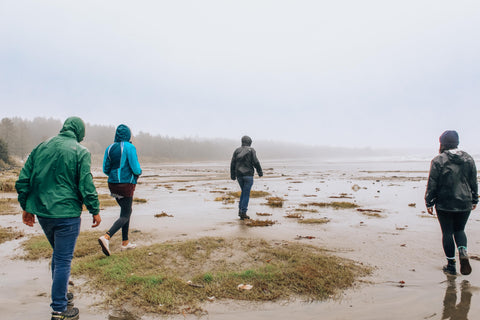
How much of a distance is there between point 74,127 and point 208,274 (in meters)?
2.89

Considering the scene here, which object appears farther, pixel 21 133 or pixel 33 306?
pixel 21 133

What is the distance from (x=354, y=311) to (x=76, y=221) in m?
3.68

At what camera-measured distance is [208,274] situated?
4531mm

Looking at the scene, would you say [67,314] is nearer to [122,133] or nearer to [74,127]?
[74,127]

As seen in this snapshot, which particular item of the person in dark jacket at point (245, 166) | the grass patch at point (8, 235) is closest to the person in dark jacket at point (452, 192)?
the person in dark jacket at point (245, 166)

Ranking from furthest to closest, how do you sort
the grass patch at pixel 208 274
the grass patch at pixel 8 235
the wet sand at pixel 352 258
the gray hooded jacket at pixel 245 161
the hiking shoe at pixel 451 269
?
the gray hooded jacket at pixel 245 161 → the grass patch at pixel 8 235 → the hiking shoe at pixel 451 269 → the grass patch at pixel 208 274 → the wet sand at pixel 352 258

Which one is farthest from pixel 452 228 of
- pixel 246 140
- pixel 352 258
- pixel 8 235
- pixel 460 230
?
pixel 8 235

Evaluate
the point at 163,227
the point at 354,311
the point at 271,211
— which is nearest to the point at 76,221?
the point at 354,311

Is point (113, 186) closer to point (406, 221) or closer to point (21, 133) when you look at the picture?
point (406, 221)

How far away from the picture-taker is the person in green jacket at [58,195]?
339cm

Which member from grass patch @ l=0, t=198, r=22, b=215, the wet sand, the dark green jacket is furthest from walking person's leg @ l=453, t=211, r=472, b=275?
grass patch @ l=0, t=198, r=22, b=215

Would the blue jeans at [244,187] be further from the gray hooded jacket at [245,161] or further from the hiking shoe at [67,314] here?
the hiking shoe at [67,314]

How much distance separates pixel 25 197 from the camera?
3.49 meters

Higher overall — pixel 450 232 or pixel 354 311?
pixel 450 232
